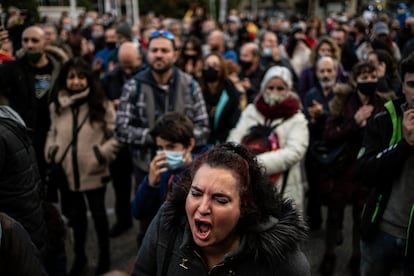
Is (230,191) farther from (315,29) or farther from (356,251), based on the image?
(315,29)

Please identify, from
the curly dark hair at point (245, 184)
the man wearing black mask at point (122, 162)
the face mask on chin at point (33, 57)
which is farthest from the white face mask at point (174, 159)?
the face mask on chin at point (33, 57)

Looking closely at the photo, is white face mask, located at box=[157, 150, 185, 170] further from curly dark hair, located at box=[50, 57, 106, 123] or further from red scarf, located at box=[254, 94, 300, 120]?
curly dark hair, located at box=[50, 57, 106, 123]

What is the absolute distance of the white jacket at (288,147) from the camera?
3.57 meters

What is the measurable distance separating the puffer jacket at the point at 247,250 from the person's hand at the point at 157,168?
2.89 feet

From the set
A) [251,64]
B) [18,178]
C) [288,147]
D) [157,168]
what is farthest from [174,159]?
[251,64]

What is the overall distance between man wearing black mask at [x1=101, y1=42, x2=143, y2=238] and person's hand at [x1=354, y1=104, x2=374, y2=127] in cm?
232

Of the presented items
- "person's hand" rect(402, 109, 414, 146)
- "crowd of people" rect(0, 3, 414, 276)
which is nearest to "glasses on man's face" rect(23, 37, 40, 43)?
"crowd of people" rect(0, 3, 414, 276)

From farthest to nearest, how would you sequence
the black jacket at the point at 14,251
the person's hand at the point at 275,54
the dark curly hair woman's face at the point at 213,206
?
the person's hand at the point at 275,54 → the black jacket at the point at 14,251 → the dark curly hair woman's face at the point at 213,206

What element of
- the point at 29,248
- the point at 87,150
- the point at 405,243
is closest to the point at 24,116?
the point at 87,150

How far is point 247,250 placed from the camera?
186cm

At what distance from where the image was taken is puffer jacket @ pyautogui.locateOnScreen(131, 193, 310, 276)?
186 centimetres

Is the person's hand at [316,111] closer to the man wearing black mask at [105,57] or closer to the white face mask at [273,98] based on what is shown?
the white face mask at [273,98]

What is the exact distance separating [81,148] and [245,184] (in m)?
2.41

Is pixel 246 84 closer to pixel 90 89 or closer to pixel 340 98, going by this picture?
pixel 340 98
